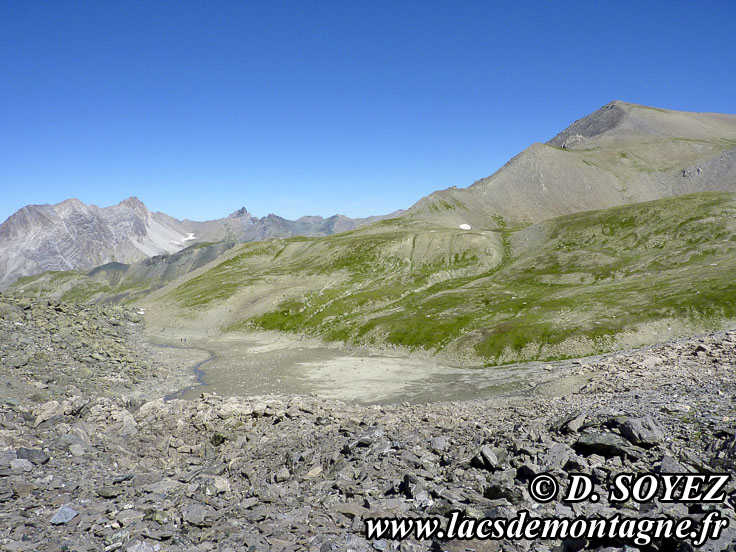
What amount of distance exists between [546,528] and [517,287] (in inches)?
4898

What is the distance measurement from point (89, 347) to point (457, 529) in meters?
75.7

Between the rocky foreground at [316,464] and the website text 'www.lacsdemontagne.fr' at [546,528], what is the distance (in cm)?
35

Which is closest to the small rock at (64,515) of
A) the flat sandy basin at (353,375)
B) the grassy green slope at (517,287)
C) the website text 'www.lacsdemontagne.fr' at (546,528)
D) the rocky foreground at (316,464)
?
the rocky foreground at (316,464)

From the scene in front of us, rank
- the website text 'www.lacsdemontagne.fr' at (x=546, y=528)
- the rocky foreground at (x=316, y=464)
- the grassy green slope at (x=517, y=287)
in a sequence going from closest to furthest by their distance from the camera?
the website text 'www.lacsdemontagne.fr' at (x=546, y=528)
the rocky foreground at (x=316, y=464)
the grassy green slope at (x=517, y=287)

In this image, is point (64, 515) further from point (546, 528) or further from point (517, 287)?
point (517, 287)

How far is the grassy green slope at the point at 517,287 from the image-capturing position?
8431 centimetres

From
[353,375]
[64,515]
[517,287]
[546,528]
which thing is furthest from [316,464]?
[517,287]

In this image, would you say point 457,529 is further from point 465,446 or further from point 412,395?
point 412,395

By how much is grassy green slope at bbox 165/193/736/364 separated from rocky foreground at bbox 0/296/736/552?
162 ft

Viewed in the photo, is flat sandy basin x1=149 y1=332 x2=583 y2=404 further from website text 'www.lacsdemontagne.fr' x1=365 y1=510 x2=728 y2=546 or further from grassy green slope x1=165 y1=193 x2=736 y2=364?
website text 'www.lacsdemontagne.fr' x1=365 y1=510 x2=728 y2=546

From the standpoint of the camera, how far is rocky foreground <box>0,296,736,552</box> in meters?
15.5

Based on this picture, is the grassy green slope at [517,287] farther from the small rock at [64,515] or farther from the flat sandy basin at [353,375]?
the small rock at [64,515]

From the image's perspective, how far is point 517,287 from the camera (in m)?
133

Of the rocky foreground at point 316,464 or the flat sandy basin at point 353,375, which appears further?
the flat sandy basin at point 353,375
